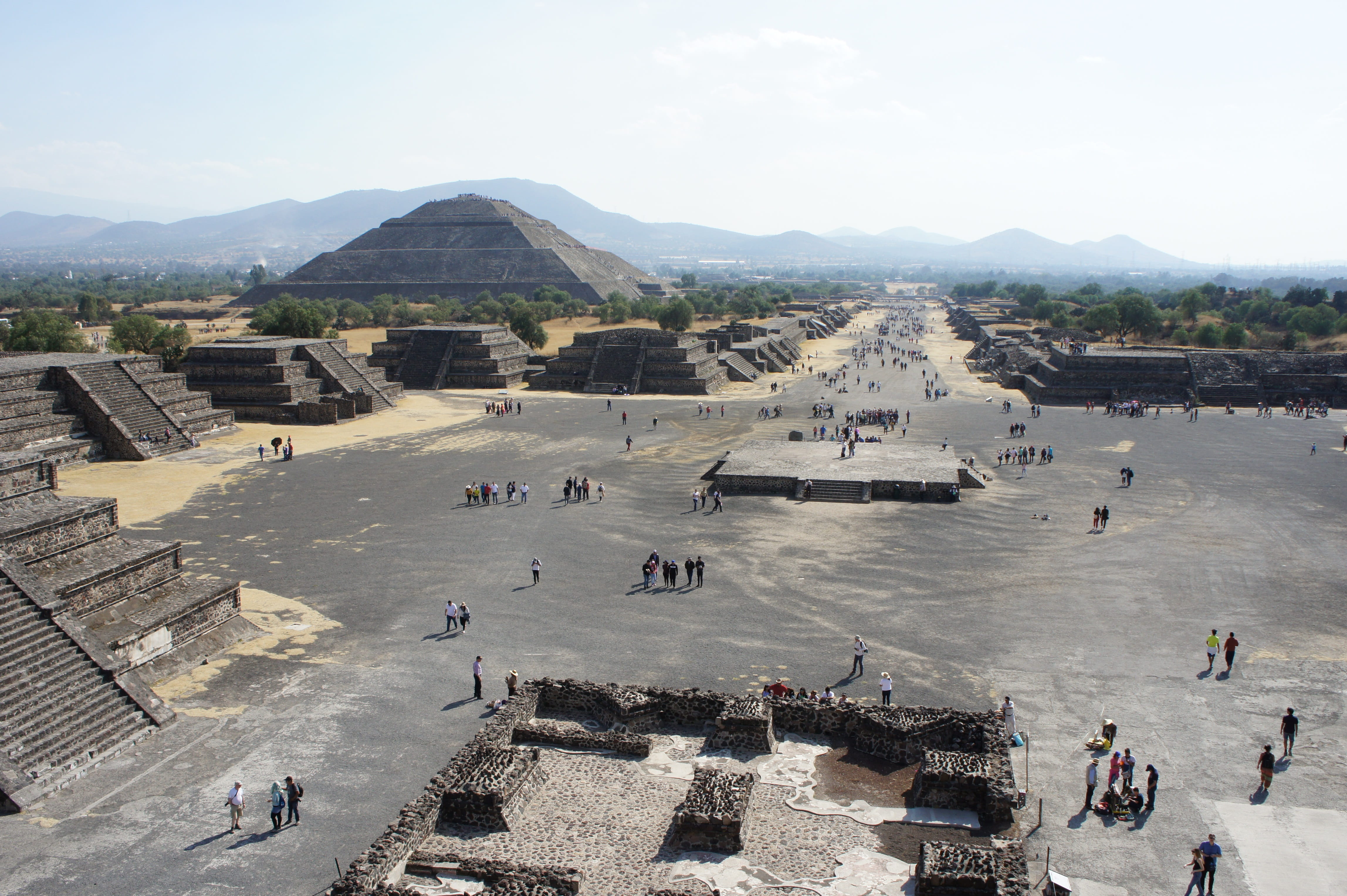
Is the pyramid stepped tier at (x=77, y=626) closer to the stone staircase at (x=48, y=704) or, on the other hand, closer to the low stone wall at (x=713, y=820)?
the stone staircase at (x=48, y=704)

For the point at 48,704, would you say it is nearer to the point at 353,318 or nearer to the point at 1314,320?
the point at 353,318

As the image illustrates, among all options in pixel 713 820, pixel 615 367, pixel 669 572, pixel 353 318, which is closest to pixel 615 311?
pixel 353 318

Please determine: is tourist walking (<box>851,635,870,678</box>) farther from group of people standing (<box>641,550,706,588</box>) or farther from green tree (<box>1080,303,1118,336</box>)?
green tree (<box>1080,303,1118,336</box>)

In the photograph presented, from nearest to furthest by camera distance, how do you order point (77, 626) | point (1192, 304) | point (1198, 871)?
point (1198, 871) < point (77, 626) < point (1192, 304)

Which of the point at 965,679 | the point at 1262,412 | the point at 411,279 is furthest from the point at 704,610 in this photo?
the point at 411,279

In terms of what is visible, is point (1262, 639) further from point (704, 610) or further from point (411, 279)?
point (411, 279)

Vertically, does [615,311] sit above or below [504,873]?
above
